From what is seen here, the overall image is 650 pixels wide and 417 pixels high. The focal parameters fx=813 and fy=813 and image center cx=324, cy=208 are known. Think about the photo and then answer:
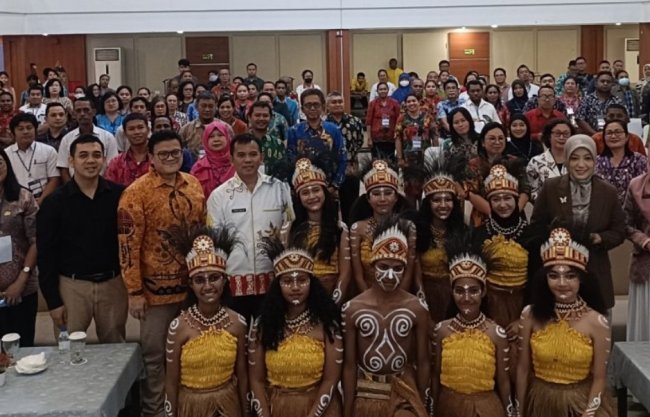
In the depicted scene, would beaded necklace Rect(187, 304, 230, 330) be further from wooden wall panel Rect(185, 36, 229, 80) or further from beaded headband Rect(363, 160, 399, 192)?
wooden wall panel Rect(185, 36, 229, 80)

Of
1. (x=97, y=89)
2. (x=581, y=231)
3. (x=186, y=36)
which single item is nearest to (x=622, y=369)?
(x=581, y=231)

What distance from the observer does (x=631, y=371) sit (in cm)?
404

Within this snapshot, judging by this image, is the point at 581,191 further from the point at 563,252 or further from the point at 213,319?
the point at 213,319

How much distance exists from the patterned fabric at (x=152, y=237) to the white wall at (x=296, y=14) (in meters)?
11.9

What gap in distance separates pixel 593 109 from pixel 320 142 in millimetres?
4278

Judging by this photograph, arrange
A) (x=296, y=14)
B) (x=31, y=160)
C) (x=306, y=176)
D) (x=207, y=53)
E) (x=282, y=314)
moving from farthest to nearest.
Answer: (x=207, y=53) < (x=296, y=14) < (x=31, y=160) < (x=306, y=176) < (x=282, y=314)

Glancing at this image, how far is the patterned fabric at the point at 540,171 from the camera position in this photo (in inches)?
242

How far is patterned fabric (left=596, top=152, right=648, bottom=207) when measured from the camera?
603 centimetres

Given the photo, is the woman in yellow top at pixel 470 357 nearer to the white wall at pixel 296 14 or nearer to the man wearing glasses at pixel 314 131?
the man wearing glasses at pixel 314 131

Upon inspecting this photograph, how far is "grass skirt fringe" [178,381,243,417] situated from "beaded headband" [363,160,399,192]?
162 cm

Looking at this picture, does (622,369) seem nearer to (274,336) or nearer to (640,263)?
(640,263)

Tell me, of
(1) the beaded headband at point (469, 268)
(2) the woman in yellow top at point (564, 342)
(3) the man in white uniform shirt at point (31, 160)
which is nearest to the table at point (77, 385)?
(1) the beaded headband at point (469, 268)

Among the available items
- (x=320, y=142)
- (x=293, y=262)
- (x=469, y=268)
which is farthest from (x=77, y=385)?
(x=320, y=142)

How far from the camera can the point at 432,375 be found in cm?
430
